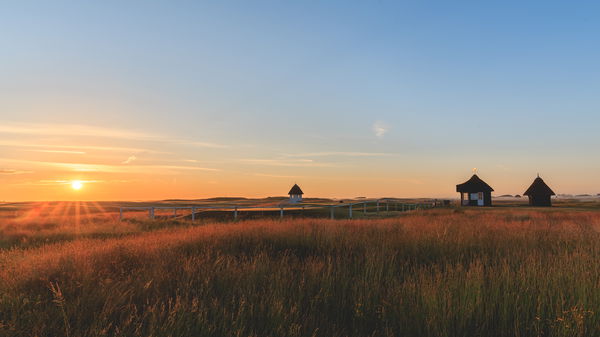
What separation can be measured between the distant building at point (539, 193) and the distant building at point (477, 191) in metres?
5.94

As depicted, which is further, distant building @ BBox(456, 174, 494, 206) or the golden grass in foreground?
distant building @ BBox(456, 174, 494, 206)

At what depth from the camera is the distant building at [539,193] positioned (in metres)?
48.5

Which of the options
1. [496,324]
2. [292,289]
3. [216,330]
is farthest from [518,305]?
[216,330]

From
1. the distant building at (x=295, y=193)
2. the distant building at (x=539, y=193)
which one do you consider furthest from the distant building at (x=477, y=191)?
the distant building at (x=295, y=193)

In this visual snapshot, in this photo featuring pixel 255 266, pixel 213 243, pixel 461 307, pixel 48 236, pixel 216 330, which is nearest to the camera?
pixel 216 330

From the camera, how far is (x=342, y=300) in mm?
4270

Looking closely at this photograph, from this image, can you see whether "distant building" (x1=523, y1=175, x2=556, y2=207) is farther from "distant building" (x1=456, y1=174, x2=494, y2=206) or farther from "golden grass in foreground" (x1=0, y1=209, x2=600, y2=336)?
"golden grass in foreground" (x1=0, y1=209, x2=600, y2=336)

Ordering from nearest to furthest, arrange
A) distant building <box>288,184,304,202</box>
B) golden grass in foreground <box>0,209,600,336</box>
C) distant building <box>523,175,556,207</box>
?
1. golden grass in foreground <box>0,209,600,336</box>
2. distant building <box>523,175,556,207</box>
3. distant building <box>288,184,304,202</box>

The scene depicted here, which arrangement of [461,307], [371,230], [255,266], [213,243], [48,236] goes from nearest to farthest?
[461,307] → [255,266] → [213,243] → [371,230] → [48,236]

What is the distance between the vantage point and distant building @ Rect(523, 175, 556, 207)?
159ft

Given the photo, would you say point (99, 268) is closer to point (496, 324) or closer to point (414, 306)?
point (414, 306)

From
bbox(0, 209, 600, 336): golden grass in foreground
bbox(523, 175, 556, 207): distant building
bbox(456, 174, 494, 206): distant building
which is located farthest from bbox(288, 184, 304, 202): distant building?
bbox(0, 209, 600, 336): golden grass in foreground

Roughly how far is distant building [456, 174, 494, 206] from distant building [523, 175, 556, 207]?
19.5ft

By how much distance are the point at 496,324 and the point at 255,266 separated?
10.3 feet
